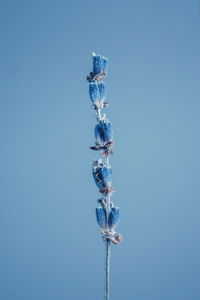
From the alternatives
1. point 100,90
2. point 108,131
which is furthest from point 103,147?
point 100,90

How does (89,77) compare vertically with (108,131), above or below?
above

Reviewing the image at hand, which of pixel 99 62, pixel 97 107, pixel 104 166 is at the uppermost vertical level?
pixel 99 62

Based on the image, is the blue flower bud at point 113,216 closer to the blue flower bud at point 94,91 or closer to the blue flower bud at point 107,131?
the blue flower bud at point 107,131

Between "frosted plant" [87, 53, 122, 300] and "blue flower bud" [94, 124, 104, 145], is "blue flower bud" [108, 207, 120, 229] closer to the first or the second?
"frosted plant" [87, 53, 122, 300]

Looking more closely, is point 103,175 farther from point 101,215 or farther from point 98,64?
point 98,64

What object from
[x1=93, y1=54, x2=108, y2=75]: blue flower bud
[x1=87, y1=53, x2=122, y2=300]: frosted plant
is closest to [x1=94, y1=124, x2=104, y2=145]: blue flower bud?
[x1=87, y1=53, x2=122, y2=300]: frosted plant

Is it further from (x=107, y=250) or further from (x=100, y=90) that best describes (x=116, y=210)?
(x=100, y=90)

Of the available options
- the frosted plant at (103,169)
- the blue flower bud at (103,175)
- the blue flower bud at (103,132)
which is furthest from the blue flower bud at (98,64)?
the blue flower bud at (103,175)
